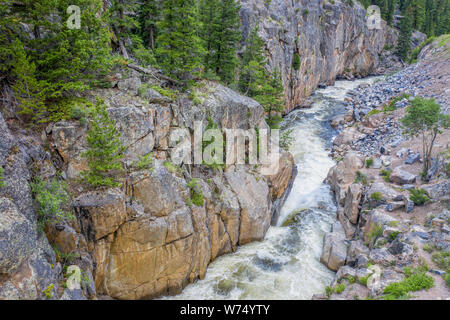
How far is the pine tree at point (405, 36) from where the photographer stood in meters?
70.6

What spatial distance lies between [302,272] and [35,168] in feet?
58.1

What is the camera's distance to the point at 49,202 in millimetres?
11234

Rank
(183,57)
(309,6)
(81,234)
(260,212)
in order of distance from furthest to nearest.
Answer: (309,6) → (260,212) → (183,57) → (81,234)

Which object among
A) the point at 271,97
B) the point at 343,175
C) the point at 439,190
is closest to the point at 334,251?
the point at 439,190

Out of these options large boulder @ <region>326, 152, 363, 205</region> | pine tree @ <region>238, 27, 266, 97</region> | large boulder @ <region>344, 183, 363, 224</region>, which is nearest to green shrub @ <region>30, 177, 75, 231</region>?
large boulder @ <region>344, 183, 363, 224</region>

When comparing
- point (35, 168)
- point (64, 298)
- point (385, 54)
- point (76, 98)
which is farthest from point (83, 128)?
point (385, 54)

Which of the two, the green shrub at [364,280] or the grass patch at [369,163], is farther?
the grass patch at [369,163]

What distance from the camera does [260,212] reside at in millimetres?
21484

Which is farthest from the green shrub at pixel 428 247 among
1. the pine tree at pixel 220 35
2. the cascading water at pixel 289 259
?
the pine tree at pixel 220 35

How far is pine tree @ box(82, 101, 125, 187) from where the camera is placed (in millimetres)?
12953

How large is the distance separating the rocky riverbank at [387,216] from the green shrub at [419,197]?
116mm

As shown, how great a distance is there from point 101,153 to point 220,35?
1807cm

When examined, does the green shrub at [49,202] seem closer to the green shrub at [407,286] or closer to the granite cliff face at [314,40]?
the green shrub at [407,286]
